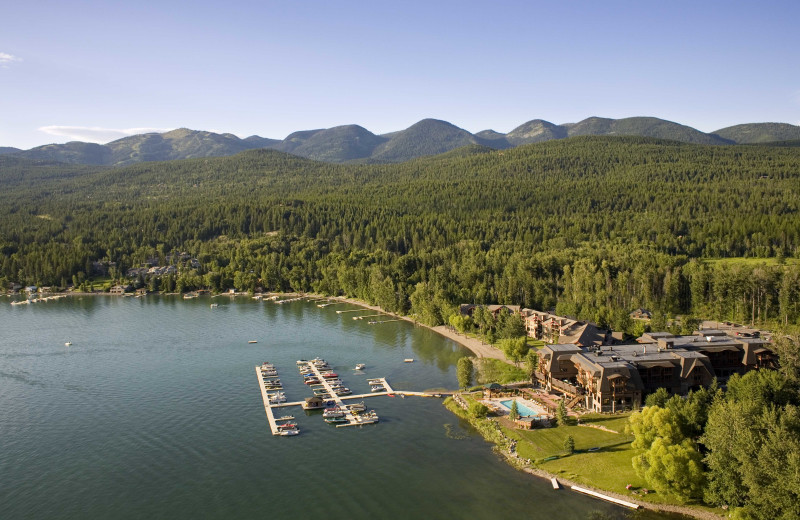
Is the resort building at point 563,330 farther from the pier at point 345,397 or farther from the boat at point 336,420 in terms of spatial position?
the boat at point 336,420

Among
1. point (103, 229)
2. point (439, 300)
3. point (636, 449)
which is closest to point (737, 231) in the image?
point (439, 300)

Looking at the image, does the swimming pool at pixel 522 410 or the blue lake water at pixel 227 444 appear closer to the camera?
the blue lake water at pixel 227 444

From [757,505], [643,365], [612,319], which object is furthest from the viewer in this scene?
[612,319]

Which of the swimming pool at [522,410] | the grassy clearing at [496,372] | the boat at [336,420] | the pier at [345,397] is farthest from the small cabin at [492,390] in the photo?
the boat at [336,420]

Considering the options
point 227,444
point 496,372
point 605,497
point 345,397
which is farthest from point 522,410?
point 227,444

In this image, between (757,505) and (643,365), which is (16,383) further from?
(757,505)

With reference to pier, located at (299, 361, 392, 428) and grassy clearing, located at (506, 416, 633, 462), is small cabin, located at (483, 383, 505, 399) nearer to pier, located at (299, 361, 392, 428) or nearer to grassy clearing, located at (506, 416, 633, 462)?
grassy clearing, located at (506, 416, 633, 462)
